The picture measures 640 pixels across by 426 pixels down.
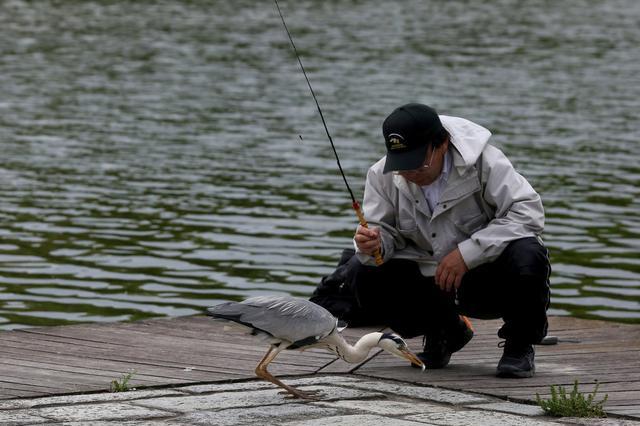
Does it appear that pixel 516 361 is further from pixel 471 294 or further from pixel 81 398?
pixel 81 398

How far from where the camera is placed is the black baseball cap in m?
6.48

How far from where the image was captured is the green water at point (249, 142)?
35.8ft

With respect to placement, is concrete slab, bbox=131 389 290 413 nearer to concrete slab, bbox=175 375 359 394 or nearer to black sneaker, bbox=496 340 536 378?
concrete slab, bbox=175 375 359 394

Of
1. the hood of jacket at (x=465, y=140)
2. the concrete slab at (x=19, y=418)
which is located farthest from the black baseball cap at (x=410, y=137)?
the concrete slab at (x=19, y=418)

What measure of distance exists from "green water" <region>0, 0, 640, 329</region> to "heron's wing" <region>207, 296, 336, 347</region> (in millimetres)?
3627

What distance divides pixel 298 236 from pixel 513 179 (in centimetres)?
582

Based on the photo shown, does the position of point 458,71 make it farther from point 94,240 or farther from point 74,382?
point 74,382

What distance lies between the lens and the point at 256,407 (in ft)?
19.7

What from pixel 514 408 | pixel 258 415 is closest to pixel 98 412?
pixel 258 415

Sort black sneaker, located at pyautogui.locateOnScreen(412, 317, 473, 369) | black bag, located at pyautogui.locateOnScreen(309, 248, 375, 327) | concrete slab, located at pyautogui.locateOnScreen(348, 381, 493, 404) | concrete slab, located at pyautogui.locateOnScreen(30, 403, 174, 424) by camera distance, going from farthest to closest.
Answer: black bag, located at pyautogui.locateOnScreen(309, 248, 375, 327), black sneaker, located at pyautogui.locateOnScreen(412, 317, 473, 369), concrete slab, located at pyautogui.locateOnScreen(348, 381, 493, 404), concrete slab, located at pyautogui.locateOnScreen(30, 403, 174, 424)

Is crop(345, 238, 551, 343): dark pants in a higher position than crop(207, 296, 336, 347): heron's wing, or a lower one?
lower

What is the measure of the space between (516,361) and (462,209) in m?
0.78

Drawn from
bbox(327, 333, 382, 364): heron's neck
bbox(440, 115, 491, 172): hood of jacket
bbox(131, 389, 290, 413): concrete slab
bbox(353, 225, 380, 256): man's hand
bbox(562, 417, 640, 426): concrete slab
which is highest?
bbox(440, 115, 491, 172): hood of jacket

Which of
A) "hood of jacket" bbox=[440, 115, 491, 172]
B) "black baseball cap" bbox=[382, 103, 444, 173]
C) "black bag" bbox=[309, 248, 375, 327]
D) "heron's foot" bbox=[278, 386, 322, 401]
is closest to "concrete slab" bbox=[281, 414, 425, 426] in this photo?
"heron's foot" bbox=[278, 386, 322, 401]
